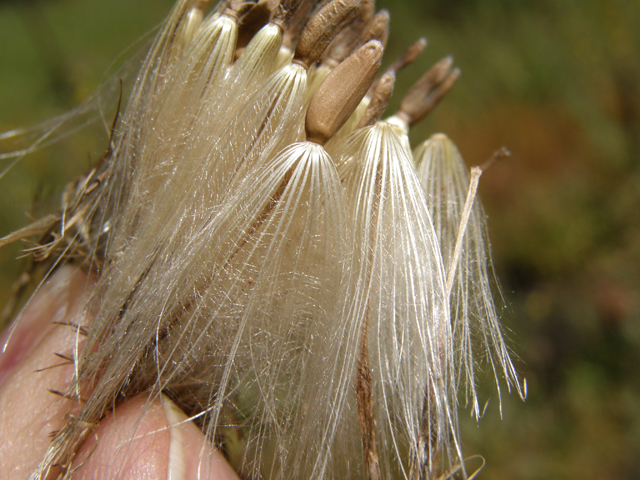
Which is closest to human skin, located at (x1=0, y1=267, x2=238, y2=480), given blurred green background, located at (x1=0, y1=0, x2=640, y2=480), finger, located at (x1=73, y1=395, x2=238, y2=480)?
finger, located at (x1=73, y1=395, x2=238, y2=480)

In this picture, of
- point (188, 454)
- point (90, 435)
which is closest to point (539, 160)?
point (188, 454)

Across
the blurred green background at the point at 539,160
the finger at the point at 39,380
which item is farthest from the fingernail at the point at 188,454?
the blurred green background at the point at 539,160

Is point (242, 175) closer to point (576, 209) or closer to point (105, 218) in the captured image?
point (105, 218)

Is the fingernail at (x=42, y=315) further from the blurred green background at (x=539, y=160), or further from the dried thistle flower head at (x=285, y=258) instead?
the blurred green background at (x=539, y=160)

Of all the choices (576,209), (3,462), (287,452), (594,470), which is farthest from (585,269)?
(3,462)

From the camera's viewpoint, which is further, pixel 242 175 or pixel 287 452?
pixel 287 452

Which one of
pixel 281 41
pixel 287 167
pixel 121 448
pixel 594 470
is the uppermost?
pixel 281 41

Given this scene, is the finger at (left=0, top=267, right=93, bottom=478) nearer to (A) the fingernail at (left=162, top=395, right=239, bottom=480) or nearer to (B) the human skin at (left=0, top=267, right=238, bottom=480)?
(B) the human skin at (left=0, top=267, right=238, bottom=480)
